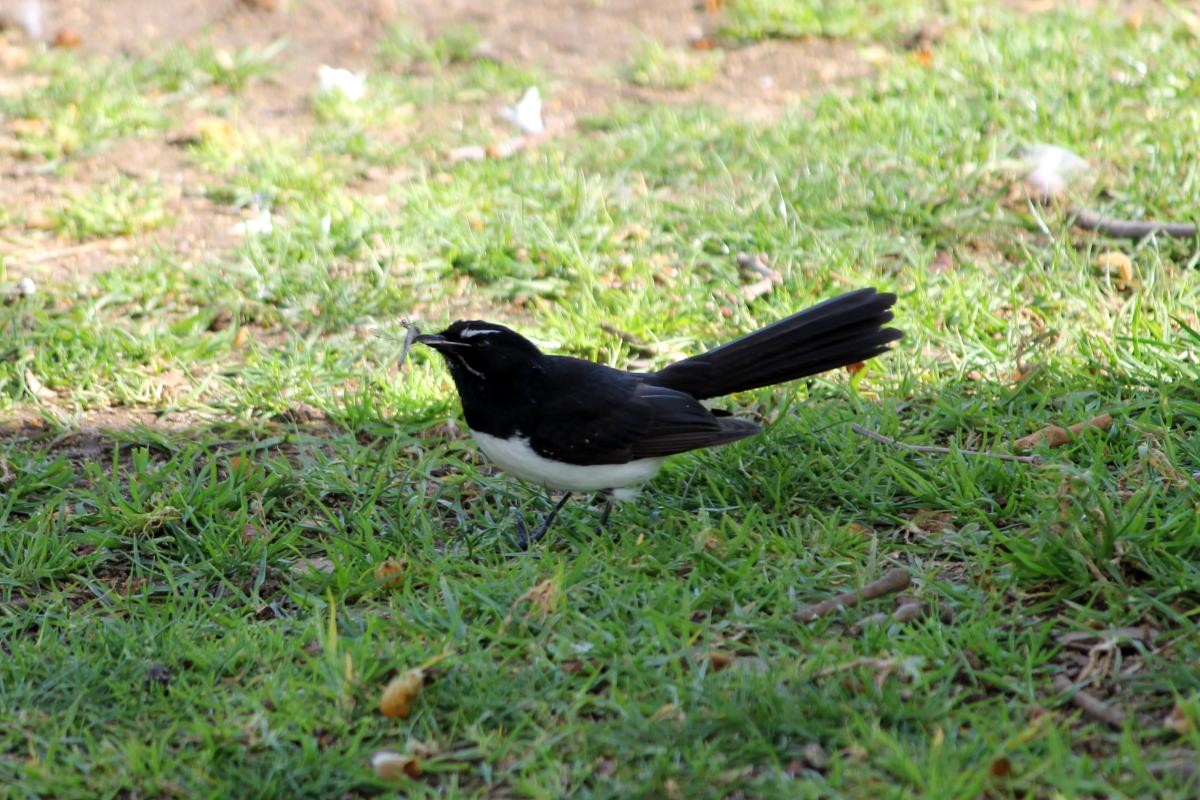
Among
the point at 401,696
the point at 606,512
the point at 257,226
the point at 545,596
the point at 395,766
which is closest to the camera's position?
the point at 395,766

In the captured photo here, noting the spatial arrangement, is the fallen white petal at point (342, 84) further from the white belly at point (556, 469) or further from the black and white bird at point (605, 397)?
the white belly at point (556, 469)

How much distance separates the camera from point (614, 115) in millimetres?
8555

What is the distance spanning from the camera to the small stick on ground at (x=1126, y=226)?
20.8 feet

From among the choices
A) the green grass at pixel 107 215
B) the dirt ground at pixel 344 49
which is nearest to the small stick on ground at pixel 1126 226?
the dirt ground at pixel 344 49

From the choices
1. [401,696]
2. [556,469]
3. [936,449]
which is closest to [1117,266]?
[936,449]

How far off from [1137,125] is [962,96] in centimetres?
108

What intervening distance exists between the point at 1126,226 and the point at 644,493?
3021 mm

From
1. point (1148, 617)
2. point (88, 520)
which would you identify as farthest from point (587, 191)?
point (1148, 617)

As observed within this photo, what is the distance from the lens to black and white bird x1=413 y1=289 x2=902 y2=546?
4590 millimetres

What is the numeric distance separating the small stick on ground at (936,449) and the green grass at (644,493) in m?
0.05

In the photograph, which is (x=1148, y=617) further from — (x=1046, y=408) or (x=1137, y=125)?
(x=1137, y=125)

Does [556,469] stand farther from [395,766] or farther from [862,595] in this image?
[395,766]

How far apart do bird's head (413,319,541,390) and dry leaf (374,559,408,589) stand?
2.31ft

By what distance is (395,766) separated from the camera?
3432mm
